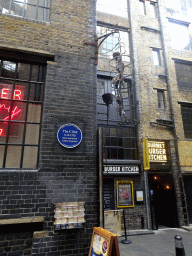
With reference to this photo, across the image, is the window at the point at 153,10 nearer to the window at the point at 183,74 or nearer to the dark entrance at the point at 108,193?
the window at the point at 183,74

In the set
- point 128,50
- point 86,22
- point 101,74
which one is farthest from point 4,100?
point 128,50

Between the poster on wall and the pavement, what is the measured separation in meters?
1.28

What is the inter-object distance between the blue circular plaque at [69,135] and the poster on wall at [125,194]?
19.1ft

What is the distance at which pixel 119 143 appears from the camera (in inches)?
393

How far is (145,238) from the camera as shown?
7.45 m

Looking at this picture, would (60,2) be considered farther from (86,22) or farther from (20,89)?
(20,89)

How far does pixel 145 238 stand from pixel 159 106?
307 inches

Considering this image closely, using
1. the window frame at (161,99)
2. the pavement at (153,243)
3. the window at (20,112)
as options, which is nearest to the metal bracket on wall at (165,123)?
the window frame at (161,99)

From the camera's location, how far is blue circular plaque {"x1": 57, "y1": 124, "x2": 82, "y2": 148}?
13.4 feet

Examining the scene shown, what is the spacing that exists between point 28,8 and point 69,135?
13.0 ft

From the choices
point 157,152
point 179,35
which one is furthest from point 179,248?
point 179,35

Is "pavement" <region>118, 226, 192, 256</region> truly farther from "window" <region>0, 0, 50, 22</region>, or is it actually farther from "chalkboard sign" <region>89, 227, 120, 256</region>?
"window" <region>0, 0, 50, 22</region>

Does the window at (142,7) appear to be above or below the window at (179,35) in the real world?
above

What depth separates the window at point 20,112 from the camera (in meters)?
3.93
